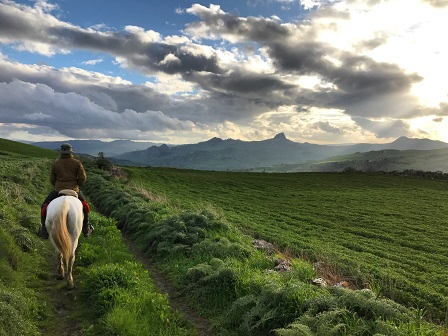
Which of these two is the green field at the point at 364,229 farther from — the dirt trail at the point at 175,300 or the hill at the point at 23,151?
the hill at the point at 23,151

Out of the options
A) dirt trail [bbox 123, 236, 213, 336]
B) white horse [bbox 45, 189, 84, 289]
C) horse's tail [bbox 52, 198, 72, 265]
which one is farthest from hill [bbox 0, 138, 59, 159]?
horse's tail [bbox 52, 198, 72, 265]

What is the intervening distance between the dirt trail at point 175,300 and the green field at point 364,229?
5.60 meters

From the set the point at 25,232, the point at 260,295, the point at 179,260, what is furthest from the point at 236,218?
the point at 260,295

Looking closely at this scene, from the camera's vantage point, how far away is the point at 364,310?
24.9 ft

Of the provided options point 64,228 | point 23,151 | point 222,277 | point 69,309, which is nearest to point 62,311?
point 69,309

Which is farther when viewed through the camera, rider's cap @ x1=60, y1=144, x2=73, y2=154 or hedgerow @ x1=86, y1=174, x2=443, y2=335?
rider's cap @ x1=60, y1=144, x2=73, y2=154

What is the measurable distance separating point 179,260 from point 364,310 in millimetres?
7850

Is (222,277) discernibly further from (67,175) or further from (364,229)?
(364,229)

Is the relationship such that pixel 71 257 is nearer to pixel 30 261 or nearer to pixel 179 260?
pixel 30 261

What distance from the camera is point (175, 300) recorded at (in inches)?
420

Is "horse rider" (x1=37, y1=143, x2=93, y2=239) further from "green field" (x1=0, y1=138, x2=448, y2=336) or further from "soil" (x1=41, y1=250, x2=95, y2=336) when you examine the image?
"soil" (x1=41, y1=250, x2=95, y2=336)

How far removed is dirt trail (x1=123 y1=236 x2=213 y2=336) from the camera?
29.5 ft

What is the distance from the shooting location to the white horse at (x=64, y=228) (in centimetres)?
1052

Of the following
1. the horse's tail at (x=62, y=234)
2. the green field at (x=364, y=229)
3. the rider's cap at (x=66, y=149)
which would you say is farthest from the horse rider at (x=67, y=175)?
the green field at (x=364, y=229)
